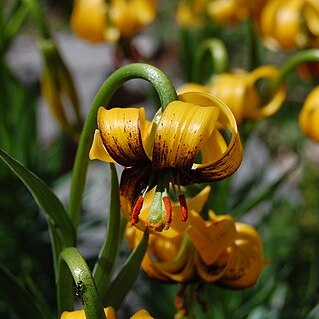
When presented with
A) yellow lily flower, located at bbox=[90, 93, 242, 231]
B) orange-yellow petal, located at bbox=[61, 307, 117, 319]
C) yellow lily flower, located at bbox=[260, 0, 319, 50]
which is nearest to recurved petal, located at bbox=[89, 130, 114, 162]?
yellow lily flower, located at bbox=[90, 93, 242, 231]

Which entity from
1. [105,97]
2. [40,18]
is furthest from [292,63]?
[105,97]

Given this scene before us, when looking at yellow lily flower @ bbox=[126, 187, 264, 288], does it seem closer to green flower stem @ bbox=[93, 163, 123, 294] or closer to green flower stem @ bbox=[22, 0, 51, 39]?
green flower stem @ bbox=[93, 163, 123, 294]

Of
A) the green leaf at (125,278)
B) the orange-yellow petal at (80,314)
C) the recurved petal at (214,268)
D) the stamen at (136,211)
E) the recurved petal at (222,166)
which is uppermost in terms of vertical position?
the recurved petal at (222,166)

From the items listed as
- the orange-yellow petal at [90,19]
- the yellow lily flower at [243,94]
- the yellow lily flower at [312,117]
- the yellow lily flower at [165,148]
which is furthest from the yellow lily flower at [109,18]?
the yellow lily flower at [165,148]

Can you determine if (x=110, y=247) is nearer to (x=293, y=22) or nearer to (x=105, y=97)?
(x=105, y=97)

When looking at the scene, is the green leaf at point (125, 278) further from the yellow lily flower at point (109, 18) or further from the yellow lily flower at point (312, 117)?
the yellow lily flower at point (109, 18)

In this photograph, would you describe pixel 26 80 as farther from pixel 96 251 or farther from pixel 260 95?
pixel 260 95
